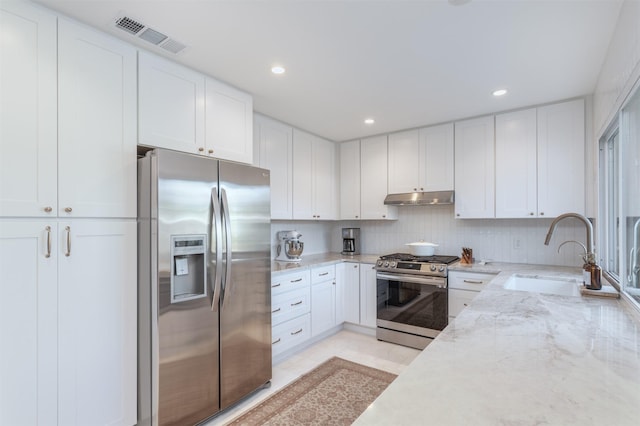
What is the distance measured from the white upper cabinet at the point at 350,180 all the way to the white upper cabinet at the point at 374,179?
0.20ft

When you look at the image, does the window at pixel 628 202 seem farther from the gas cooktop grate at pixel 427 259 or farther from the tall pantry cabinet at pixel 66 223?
the tall pantry cabinet at pixel 66 223

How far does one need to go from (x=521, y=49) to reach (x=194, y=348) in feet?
9.37

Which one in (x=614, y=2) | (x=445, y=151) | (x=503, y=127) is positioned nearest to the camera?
(x=614, y=2)

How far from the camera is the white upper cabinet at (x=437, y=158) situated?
3627mm

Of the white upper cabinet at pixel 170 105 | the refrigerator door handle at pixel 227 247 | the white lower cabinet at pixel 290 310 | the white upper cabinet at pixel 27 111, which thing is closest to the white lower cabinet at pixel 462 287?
the white lower cabinet at pixel 290 310

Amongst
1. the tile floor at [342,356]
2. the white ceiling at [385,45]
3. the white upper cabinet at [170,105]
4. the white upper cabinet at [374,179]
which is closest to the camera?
the white ceiling at [385,45]

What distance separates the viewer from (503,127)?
3.29 m

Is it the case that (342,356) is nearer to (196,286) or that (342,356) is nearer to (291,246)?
(291,246)

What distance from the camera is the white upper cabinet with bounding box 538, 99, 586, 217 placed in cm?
293

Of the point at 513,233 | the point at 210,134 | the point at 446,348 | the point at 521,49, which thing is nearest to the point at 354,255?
the point at 513,233

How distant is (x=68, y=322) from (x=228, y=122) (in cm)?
167

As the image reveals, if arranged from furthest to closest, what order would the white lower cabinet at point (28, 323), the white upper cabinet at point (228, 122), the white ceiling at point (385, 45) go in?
the white upper cabinet at point (228, 122) → the white ceiling at point (385, 45) → the white lower cabinet at point (28, 323)

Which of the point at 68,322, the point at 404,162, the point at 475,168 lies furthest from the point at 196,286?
the point at 475,168

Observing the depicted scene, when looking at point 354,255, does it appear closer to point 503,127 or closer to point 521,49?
point 503,127
